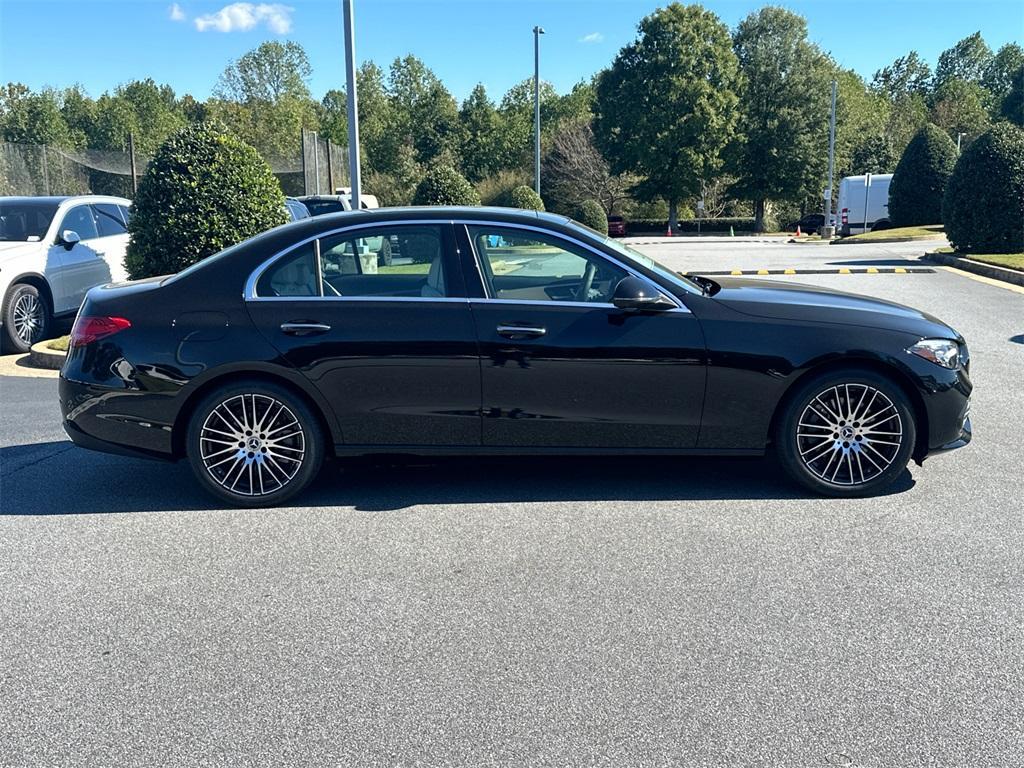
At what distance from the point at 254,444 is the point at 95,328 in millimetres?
1127

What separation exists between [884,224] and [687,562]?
38.3m

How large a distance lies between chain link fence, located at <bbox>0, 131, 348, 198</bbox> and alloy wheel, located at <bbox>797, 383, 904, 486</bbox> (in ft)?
59.8

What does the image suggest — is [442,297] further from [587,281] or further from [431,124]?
[431,124]

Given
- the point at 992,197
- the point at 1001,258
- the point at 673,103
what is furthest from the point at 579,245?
the point at 673,103

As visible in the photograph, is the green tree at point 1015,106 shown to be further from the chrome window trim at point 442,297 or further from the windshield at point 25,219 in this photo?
the chrome window trim at point 442,297

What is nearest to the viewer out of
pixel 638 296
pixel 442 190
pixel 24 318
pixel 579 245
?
pixel 638 296

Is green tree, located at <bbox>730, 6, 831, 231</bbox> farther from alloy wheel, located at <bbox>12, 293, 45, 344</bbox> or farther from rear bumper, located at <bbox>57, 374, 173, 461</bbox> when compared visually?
rear bumper, located at <bbox>57, 374, 173, 461</bbox>

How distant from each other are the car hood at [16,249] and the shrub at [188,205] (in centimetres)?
138

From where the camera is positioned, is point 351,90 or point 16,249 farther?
point 351,90

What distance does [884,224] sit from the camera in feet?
127

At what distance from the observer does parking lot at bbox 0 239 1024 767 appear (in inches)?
116

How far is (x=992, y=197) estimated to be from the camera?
64.0 feet

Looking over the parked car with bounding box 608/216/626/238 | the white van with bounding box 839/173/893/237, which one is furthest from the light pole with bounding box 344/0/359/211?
the parked car with bounding box 608/216/626/238

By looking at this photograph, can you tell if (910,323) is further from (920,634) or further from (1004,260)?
(1004,260)
